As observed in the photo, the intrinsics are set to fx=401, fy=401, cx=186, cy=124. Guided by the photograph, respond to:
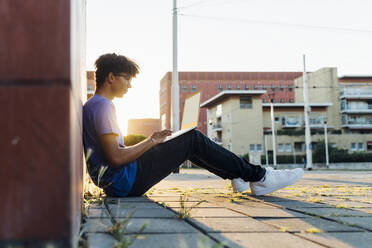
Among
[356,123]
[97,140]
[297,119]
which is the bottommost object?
[97,140]

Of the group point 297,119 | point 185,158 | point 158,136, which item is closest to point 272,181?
point 185,158

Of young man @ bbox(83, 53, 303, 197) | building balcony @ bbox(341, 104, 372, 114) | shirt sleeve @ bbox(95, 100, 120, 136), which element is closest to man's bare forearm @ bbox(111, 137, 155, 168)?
young man @ bbox(83, 53, 303, 197)

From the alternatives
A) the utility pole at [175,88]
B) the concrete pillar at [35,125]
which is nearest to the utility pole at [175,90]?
the utility pole at [175,88]

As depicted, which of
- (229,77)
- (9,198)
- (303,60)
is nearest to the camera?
(9,198)

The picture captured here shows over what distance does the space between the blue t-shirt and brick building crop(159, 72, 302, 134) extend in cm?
5382

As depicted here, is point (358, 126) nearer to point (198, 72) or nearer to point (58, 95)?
point (198, 72)

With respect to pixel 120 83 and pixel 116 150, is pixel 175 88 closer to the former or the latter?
pixel 120 83

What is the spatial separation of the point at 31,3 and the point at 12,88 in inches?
7.7

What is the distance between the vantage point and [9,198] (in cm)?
84

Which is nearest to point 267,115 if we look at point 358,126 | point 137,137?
point 358,126

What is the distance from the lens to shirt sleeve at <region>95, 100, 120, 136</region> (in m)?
2.20

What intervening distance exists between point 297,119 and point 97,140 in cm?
4314

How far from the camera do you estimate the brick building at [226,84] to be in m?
57.9

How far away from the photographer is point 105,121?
221 cm
